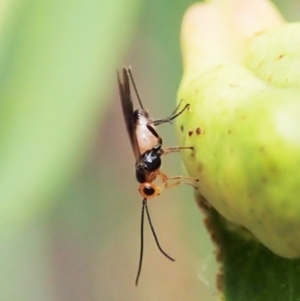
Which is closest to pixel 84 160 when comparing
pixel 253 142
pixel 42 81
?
pixel 42 81

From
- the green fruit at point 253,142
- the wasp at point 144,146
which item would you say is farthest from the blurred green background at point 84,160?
the green fruit at point 253,142

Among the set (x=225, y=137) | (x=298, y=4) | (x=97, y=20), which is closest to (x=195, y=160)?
(x=225, y=137)

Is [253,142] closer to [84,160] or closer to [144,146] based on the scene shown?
[144,146]

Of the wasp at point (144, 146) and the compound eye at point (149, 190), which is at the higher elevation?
the wasp at point (144, 146)

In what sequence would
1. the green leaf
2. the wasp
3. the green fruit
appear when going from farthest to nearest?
the green leaf → the wasp → the green fruit

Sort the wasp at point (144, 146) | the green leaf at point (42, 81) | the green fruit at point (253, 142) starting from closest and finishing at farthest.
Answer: the green fruit at point (253, 142), the wasp at point (144, 146), the green leaf at point (42, 81)

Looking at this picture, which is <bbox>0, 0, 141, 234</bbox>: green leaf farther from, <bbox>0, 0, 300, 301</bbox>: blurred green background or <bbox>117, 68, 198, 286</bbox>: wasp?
<bbox>117, 68, 198, 286</bbox>: wasp

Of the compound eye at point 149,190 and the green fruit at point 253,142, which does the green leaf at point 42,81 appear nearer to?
the compound eye at point 149,190

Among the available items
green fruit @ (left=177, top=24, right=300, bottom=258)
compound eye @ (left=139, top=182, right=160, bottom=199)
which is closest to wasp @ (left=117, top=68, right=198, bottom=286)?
compound eye @ (left=139, top=182, right=160, bottom=199)

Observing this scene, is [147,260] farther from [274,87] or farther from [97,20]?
[274,87]
